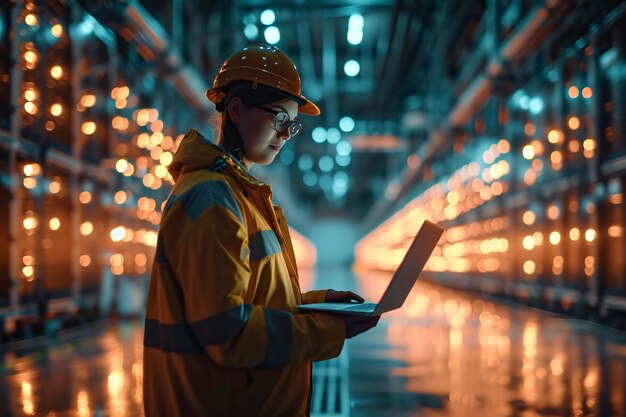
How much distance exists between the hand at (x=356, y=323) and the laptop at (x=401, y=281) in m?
0.02

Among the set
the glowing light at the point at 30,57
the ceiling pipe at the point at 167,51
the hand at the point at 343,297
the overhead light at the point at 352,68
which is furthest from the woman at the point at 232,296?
the overhead light at the point at 352,68

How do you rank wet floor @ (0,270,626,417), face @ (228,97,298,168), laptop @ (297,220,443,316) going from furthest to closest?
wet floor @ (0,270,626,417)
face @ (228,97,298,168)
laptop @ (297,220,443,316)

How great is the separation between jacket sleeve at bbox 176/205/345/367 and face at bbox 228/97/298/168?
14.1 inches

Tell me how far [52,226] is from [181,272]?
7.99 metres

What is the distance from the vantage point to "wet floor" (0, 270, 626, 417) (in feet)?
13.9

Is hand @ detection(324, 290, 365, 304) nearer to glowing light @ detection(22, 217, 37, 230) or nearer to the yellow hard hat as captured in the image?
the yellow hard hat

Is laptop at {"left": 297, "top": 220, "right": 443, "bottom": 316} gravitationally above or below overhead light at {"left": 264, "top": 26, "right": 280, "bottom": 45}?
below

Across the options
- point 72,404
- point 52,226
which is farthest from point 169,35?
point 72,404

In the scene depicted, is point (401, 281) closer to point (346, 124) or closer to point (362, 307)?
point (362, 307)

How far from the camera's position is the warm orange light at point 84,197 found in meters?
9.92

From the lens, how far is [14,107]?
7.61m

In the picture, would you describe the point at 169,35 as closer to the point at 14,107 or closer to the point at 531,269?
the point at 14,107

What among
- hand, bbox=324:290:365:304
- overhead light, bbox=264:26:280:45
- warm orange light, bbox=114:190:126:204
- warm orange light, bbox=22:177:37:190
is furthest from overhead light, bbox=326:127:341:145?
hand, bbox=324:290:365:304

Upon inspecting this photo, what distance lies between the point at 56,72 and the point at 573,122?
801 cm
